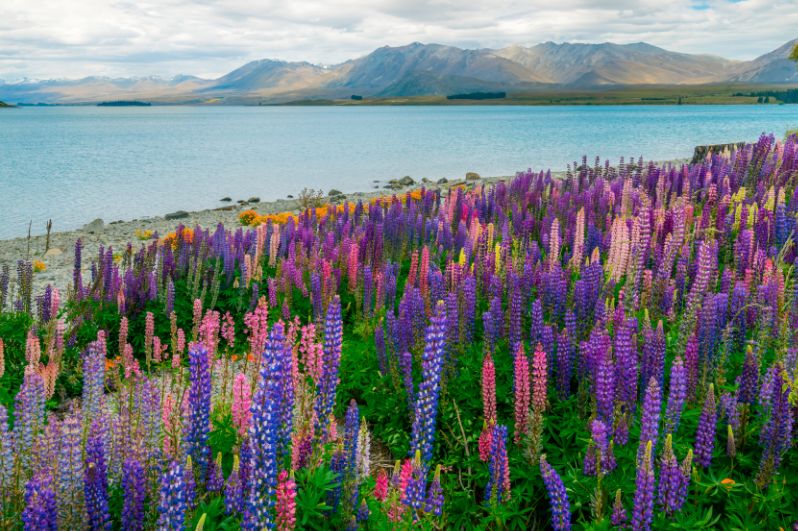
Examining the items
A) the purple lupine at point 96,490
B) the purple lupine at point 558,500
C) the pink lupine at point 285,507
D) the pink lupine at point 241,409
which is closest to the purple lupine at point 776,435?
the purple lupine at point 558,500

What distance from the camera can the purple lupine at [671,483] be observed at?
3.81 meters

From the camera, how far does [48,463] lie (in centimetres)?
379

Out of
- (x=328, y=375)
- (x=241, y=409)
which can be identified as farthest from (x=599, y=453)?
(x=241, y=409)

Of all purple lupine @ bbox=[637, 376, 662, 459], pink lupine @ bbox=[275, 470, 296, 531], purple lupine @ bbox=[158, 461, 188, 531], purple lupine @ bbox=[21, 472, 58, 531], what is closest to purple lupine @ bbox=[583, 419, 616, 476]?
purple lupine @ bbox=[637, 376, 662, 459]

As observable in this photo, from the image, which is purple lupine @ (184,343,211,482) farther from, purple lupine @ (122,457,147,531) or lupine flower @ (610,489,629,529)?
lupine flower @ (610,489,629,529)

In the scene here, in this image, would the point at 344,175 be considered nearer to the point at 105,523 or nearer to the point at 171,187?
the point at 171,187

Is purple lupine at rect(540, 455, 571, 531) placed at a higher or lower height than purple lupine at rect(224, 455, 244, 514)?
lower

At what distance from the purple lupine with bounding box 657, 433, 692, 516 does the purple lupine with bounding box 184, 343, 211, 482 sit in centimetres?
270

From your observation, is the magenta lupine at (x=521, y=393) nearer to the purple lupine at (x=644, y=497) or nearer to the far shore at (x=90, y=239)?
the purple lupine at (x=644, y=497)

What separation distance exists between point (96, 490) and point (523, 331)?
4.55 meters

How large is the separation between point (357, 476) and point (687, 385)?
2884 mm

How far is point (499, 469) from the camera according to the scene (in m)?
4.10

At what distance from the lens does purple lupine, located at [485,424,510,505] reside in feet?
13.2

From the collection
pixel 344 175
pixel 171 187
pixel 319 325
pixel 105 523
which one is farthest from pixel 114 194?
pixel 105 523
